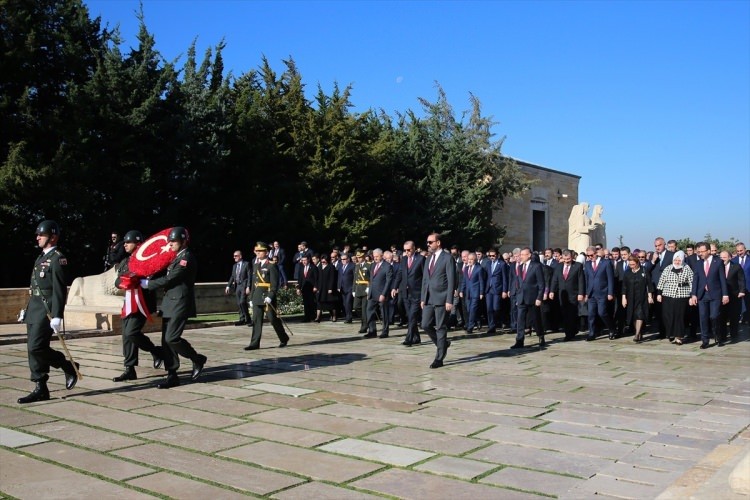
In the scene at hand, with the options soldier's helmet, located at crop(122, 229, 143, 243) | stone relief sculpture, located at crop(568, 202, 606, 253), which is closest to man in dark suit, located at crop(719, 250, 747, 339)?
soldier's helmet, located at crop(122, 229, 143, 243)

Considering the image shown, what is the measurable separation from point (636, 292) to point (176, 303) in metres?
9.09

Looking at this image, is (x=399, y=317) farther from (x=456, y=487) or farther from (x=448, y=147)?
(x=448, y=147)

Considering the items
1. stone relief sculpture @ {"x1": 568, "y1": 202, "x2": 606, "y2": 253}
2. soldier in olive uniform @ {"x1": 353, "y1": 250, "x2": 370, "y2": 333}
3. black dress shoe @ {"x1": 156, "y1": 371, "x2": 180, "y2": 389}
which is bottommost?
black dress shoe @ {"x1": 156, "y1": 371, "x2": 180, "y2": 389}

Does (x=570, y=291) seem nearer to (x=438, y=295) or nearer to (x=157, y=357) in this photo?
(x=438, y=295)

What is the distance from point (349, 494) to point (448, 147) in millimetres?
28604

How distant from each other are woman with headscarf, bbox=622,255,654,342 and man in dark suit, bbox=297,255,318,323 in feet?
24.6

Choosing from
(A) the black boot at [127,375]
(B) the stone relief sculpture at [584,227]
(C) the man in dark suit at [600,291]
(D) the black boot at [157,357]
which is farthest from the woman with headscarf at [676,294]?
(B) the stone relief sculpture at [584,227]

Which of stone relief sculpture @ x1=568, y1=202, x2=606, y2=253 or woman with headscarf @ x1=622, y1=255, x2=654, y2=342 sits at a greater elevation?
stone relief sculpture @ x1=568, y1=202, x2=606, y2=253

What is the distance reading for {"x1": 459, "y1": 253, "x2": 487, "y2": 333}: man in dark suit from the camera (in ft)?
49.8

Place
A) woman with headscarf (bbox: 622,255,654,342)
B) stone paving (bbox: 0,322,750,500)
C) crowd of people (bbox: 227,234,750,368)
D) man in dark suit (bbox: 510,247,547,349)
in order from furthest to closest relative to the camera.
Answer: woman with headscarf (bbox: 622,255,654,342) < crowd of people (bbox: 227,234,750,368) < man in dark suit (bbox: 510,247,547,349) < stone paving (bbox: 0,322,750,500)

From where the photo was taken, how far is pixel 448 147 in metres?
31.9

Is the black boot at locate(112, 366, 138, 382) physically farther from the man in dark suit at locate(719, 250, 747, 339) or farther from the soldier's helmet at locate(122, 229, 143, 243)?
the man in dark suit at locate(719, 250, 747, 339)

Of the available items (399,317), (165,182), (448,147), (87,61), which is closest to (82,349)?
(399,317)

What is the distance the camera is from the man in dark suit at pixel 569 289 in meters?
13.6
